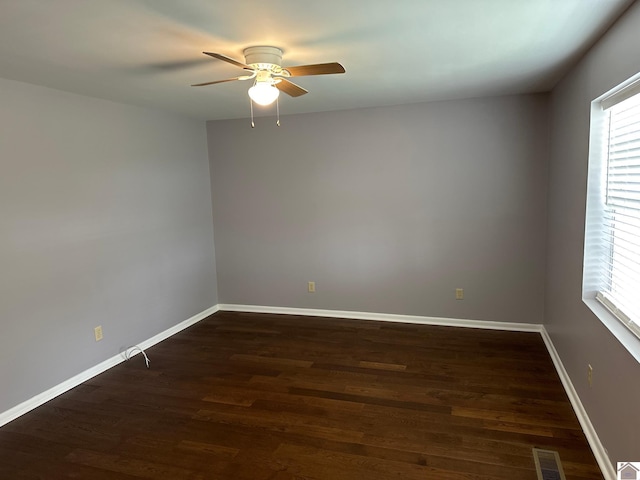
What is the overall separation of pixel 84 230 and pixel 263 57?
2166mm

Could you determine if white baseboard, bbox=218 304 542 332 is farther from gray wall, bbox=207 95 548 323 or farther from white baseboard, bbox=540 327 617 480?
white baseboard, bbox=540 327 617 480

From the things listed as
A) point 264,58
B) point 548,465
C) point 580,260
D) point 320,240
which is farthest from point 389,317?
point 264,58

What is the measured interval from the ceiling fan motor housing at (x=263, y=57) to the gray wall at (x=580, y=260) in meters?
1.70

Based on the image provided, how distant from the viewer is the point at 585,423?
2549 mm

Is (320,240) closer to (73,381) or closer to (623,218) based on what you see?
(73,381)

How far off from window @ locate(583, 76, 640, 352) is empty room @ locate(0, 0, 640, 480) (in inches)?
0.7

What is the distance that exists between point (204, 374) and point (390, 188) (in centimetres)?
256

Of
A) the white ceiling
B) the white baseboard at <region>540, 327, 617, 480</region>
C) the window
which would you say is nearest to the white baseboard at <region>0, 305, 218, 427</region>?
the white ceiling

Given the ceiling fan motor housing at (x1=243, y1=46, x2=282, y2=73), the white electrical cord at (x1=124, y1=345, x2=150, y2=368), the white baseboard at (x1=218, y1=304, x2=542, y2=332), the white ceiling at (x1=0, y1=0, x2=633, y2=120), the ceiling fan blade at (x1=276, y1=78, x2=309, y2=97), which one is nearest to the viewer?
the white ceiling at (x1=0, y1=0, x2=633, y2=120)

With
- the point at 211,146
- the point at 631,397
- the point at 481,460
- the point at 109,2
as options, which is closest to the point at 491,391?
the point at 481,460

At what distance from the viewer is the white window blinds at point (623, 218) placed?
2.10 metres

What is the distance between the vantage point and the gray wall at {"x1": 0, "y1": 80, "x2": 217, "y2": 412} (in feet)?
9.69

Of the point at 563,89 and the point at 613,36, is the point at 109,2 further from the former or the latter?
the point at 563,89

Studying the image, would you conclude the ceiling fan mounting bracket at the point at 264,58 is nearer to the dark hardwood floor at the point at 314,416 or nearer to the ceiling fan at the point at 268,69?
the ceiling fan at the point at 268,69
